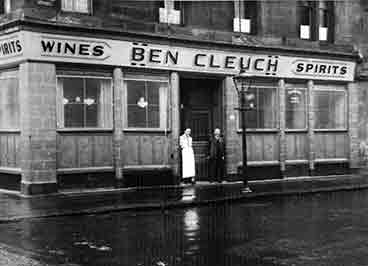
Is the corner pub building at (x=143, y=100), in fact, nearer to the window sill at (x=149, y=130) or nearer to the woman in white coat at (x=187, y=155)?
the window sill at (x=149, y=130)

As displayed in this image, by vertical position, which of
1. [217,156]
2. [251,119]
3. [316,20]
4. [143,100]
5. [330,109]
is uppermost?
[316,20]

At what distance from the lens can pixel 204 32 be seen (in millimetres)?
18938

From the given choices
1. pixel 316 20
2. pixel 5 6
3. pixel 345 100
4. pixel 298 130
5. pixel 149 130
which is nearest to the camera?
pixel 5 6

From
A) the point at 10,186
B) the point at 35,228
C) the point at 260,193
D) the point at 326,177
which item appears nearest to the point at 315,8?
the point at 326,177

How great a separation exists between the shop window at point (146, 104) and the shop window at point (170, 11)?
1944 millimetres

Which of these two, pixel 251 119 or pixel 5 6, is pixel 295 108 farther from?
pixel 5 6

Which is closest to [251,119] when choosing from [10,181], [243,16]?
[243,16]

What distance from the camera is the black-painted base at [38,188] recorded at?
15398 mm

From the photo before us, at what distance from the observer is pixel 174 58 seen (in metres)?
18.3

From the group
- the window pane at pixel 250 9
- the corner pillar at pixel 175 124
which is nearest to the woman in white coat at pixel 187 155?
the corner pillar at pixel 175 124

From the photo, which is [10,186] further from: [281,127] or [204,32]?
[281,127]

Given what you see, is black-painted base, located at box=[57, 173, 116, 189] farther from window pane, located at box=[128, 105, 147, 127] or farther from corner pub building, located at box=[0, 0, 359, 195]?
window pane, located at box=[128, 105, 147, 127]

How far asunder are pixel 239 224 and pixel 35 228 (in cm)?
363

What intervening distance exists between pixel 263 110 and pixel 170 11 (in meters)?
4.81
